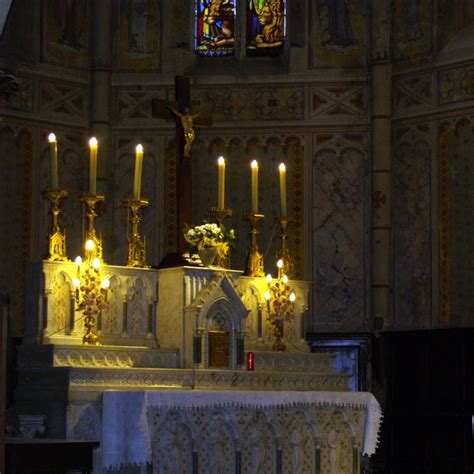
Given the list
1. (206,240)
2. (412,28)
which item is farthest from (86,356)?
(412,28)

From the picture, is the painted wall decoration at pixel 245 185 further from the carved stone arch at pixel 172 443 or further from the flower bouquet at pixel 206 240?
the carved stone arch at pixel 172 443

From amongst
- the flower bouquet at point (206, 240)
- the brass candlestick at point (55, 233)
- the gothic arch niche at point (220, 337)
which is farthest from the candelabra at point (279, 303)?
the brass candlestick at point (55, 233)

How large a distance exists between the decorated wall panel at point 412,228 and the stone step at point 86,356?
6.48 m

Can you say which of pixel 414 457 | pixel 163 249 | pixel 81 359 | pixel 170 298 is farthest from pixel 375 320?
pixel 81 359

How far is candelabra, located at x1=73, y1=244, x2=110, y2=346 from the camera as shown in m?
13.2

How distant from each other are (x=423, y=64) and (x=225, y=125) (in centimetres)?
311

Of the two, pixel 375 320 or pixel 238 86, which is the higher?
pixel 238 86

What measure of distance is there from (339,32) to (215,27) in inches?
78.6

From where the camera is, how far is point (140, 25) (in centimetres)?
2095

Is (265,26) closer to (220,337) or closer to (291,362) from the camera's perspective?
(291,362)

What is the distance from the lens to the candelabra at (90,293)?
43.4ft

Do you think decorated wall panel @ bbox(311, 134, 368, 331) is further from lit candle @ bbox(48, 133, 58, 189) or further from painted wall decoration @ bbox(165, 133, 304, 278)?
lit candle @ bbox(48, 133, 58, 189)

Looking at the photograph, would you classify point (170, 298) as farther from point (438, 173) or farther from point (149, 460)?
point (438, 173)

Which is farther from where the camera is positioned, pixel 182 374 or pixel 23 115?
pixel 23 115
